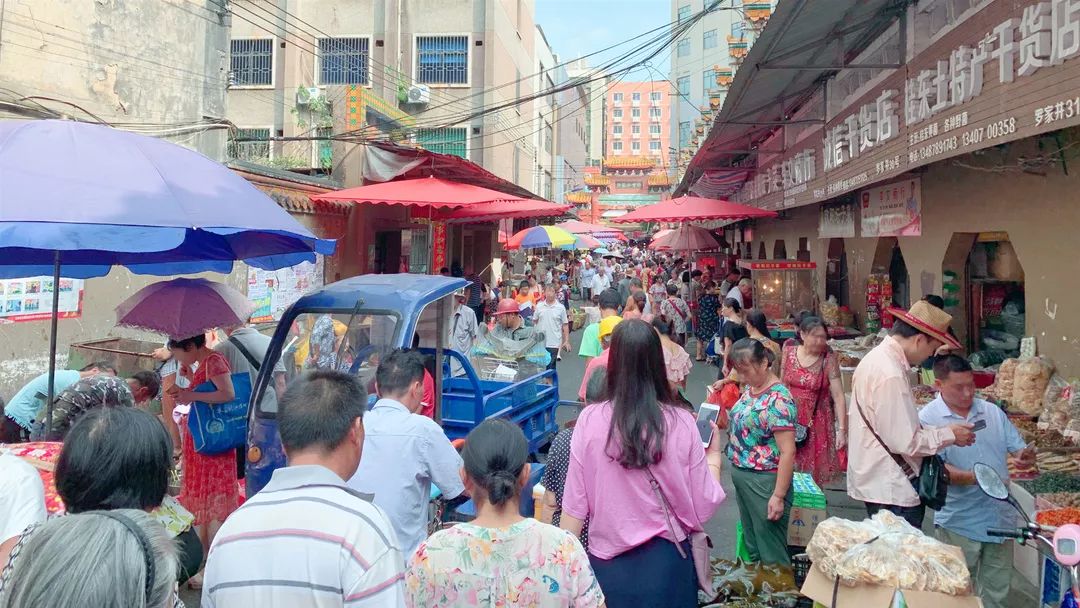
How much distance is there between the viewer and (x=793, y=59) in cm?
929

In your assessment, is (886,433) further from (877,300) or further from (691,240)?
(691,240)

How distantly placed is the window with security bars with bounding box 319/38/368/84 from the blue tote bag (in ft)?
74.7

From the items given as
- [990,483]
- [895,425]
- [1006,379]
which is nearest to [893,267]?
[1006,379]

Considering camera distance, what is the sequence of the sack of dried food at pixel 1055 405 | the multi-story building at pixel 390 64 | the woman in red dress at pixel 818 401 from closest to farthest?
the sack of dried food at pixel 1055 405 → the woman in red dress at pixel 818 401 → the multi-story building at pixel 390 64

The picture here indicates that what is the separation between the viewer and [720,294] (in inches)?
577

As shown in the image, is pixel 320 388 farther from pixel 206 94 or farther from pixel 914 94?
pixel 206 94

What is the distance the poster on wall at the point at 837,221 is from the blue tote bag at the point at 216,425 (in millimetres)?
8696

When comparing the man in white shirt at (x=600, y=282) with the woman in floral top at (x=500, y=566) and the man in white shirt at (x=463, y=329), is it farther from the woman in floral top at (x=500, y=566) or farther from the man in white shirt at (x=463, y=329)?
the woman in floral top at (x=500, y=566)

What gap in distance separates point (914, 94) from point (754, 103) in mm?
4688

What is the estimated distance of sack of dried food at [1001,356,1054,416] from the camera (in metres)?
5.82

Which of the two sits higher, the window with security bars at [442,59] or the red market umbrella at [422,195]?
the window with security bars at [442,59]

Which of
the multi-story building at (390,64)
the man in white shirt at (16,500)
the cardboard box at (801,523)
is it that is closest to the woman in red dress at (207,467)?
the man in white shirt at (16,500)

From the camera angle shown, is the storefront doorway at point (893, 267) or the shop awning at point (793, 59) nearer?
the shop awning at point (793, 59)

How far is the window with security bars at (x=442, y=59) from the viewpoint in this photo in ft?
85.7
